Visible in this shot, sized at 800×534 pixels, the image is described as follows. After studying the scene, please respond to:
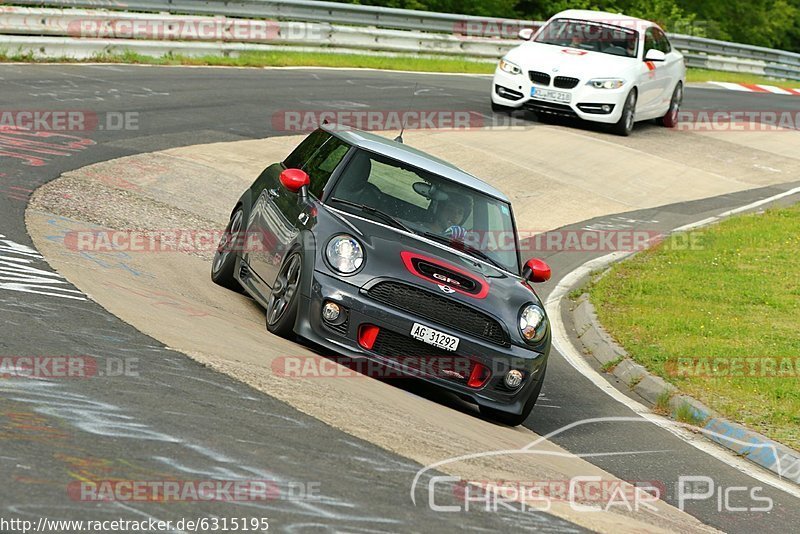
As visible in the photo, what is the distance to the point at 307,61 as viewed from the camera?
86.3 feet

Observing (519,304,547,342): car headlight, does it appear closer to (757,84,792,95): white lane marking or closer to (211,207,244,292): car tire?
(211,207,244,292): car tire

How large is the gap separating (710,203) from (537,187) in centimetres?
284

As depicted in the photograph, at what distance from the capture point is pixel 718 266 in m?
14.1

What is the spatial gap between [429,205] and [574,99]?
12.5m

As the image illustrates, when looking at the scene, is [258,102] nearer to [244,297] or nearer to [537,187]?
[537,187]

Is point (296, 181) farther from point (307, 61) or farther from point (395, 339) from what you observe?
point (307, 61)

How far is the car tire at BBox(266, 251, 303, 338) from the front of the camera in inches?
325

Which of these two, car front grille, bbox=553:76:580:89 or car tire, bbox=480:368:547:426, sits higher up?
car front grille, bbox=553:76:580:89

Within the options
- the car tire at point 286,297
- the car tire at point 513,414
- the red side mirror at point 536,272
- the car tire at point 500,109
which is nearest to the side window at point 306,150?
the car tire at point 286,297

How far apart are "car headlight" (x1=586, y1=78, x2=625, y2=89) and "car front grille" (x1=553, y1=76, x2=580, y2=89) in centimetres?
24

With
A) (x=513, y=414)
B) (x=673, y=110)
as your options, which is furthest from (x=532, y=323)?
(x=673, y=110)

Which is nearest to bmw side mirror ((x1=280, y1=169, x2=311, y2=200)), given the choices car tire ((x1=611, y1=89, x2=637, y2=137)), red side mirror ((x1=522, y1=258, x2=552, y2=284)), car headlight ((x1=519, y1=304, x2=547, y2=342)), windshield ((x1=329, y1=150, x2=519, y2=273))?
windshield ((x1=329, y1=150, x2=519, y2=273))

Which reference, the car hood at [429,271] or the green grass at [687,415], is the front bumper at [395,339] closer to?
the car hood at [429,271]

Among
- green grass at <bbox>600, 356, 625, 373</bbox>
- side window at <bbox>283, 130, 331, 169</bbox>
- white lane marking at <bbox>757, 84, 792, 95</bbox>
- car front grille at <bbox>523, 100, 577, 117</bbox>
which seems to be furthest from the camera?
white lane marking at <bbox>757, 84, 792, 95</bbox>
